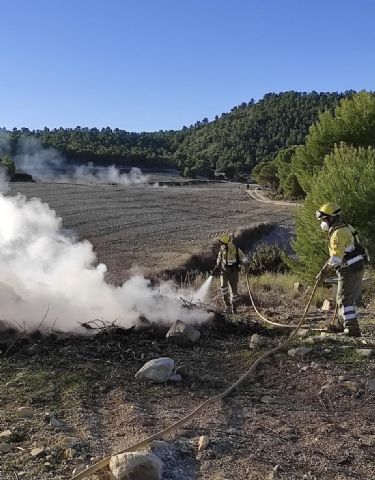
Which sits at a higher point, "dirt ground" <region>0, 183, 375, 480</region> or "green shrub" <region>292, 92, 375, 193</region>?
"green shrub" <region>292, 92, 375, 193</region>

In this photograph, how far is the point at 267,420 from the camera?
4.51 meters

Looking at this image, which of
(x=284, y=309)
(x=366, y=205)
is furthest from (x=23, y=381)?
(x=366, y=205)

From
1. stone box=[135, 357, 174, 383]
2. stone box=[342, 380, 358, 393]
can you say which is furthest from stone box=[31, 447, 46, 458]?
stone box=[342, 380, 358, 393]

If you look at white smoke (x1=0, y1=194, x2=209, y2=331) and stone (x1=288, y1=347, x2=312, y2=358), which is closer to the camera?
stone (x1=288, y1=347, x2=312, y2=358)

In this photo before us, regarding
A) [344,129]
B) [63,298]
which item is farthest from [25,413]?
[344,129]

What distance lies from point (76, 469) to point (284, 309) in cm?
804

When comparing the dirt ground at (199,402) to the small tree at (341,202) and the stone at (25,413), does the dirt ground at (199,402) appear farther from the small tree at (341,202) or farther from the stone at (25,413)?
the small tree at (341,202)

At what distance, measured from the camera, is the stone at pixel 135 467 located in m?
3.37

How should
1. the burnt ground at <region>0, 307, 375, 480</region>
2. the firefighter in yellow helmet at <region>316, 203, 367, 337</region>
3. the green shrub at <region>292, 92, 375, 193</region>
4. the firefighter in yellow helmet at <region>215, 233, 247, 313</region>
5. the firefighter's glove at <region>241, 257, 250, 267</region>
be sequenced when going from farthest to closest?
1. the green shrub at <region>292, 92, 375, 193</region>
2. the firefighter in yellow helmet at <region>215, 233, 247, 313</region>
3. the firefighter's glove at <region>241, 257, 250, 267</region>
4. the firefighter in yellow helmet at <region>316, 203, 367, 337</region>
5. the burnt ground at <region>0, 307, 375, 480</region>

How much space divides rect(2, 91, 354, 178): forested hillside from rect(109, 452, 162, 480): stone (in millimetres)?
89121

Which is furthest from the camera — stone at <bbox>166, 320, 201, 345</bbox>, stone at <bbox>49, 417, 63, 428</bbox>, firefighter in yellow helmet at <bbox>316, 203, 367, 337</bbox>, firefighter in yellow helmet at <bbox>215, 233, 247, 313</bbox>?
firefighter in yellow helmet at <bbox>215, 233, 247, 313</bbox>

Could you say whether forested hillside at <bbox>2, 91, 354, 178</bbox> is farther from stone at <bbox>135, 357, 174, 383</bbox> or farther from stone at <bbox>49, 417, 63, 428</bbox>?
stone at <bbox>49, 417, 63, 428</bbox>

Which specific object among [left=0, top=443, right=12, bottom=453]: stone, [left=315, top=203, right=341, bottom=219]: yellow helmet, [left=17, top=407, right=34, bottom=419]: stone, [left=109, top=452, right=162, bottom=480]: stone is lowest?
[left=17, top=407, right=34, bottom=419]: stone

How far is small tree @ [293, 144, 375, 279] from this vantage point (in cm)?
1456
